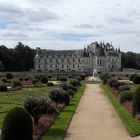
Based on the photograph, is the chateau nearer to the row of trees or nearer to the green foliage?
the row of trees

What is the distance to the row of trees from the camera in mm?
89000

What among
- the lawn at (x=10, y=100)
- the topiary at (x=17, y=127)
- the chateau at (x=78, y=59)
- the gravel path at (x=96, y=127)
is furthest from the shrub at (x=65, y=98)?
the chateau at (x=78, y=59)

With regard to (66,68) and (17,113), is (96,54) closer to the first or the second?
(66,68)

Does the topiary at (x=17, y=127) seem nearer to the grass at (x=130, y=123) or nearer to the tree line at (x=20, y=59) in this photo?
the grass at (x=130, y=123)

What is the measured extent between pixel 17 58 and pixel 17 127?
86740 mm

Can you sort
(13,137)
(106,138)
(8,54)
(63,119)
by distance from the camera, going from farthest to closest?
(8,54), (63,119), (106,138), (13,137)

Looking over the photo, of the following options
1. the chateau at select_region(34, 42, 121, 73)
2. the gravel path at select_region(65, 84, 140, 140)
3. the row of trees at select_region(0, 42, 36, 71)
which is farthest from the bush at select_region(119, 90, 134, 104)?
the chateau at select_region(34, 42, 121, 73)

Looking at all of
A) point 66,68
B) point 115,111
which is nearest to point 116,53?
point 66,68

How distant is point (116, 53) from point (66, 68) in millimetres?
15411

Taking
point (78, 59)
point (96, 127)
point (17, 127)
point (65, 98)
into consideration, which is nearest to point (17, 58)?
point (78, 59)

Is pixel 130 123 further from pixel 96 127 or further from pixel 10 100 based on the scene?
pixel 10 100

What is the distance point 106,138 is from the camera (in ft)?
41.6

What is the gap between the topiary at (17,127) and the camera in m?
10.7

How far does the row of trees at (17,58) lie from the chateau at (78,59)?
17.5 feet
